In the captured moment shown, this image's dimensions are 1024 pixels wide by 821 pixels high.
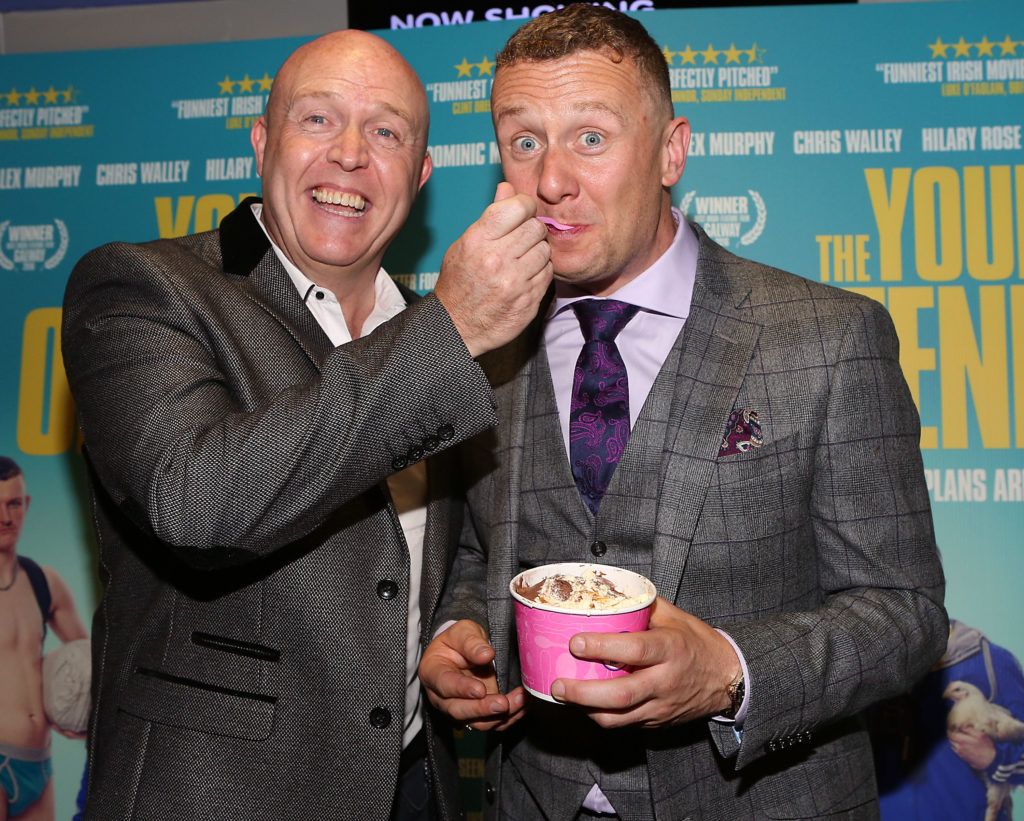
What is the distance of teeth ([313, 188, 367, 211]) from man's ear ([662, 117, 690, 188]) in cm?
73

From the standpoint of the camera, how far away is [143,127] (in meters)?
3.40

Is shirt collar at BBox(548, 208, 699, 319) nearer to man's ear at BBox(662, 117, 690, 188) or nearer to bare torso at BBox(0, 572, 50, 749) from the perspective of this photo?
man's ear at BBox(662, 117, 690, 188)

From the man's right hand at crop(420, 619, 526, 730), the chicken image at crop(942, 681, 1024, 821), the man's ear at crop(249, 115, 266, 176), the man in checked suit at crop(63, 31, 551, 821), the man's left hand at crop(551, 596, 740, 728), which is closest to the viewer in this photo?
the man's left hand at crop(551, 596, 740, 728)

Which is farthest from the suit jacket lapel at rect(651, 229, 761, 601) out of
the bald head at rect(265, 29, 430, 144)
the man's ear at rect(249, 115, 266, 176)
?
the man's ear at rect(249, 115, 266, 176)

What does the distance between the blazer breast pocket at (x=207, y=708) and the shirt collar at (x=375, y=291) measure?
87cm

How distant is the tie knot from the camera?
6.69ft

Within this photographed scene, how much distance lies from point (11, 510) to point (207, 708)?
205 centimetres

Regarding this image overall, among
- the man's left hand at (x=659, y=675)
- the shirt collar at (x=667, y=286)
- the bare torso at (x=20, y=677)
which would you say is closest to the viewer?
the man's left hand at (x=659, y=675)

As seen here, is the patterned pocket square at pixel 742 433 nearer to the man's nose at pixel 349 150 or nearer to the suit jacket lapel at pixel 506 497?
the suit jacket lapel at pixel 506 497

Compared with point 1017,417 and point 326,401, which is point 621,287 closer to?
point 326,401

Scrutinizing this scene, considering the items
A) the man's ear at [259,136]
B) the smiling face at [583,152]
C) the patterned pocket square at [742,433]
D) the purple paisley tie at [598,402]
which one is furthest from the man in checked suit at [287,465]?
the patterned pocket square at [742,433]

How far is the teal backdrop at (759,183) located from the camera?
3.01 meters

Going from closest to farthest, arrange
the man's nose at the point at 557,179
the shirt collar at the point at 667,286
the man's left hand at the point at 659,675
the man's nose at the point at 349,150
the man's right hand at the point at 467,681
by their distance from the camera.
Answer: the man's left hand at the point at 659,675 → the man's right hand at the point at 467,681 → the man's nose at the point at 557,179 → the shirt collar at the point at 667,286 → the man's nose at the point at 349,150

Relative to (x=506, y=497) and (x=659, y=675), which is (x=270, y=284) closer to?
(x=506, y=497)
